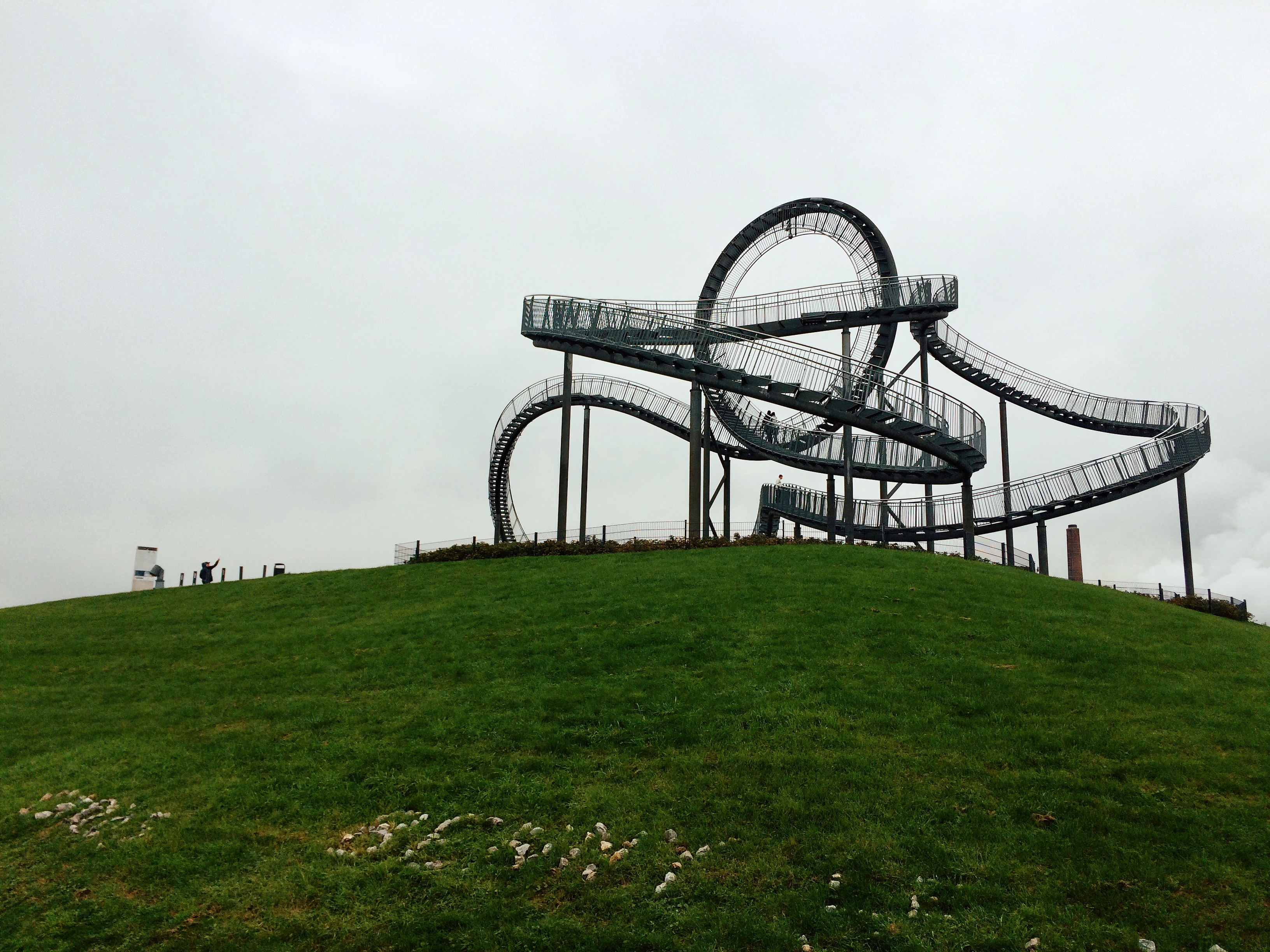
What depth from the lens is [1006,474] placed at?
42.9 metres

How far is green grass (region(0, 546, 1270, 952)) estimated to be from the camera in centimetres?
1012

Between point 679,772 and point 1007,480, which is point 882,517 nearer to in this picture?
point 1007,480

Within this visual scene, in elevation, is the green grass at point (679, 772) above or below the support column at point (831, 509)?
below

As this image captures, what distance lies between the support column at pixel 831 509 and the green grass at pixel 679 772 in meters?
15.7

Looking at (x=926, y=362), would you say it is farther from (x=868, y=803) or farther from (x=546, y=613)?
(x=868, y=803)

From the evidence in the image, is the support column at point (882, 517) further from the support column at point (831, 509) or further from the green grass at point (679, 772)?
the green grass at point (679, 772)

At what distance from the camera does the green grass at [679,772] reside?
33.2ft

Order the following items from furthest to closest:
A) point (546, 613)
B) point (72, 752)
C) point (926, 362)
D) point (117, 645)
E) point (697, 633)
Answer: point (926, 362)
point (117, 645)
point (546, 613)
point (697, 633)
point (72, 752)

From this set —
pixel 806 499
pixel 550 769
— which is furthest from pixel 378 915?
pixel 806 499

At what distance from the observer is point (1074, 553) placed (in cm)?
4306

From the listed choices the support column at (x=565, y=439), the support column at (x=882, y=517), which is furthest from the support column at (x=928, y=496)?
the support column at (x=565, y=439)

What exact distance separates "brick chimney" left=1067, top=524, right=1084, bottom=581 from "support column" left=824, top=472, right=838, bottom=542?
10463mm

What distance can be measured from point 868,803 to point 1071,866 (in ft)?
7.91

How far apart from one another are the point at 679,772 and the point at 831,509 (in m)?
27.5
